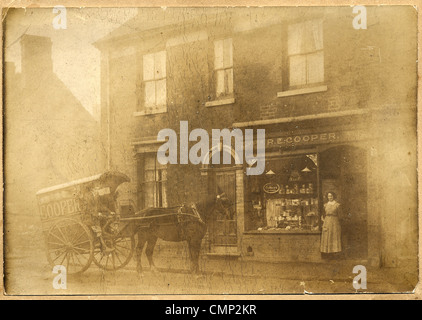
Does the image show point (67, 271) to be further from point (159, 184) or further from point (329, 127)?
point (329, 127)

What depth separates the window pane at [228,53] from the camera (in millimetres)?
5527

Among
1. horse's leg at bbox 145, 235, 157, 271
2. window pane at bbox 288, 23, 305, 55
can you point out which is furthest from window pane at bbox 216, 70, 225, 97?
horse's leg at bbox 145, 235, 157, 271

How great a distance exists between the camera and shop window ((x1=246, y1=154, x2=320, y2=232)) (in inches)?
215

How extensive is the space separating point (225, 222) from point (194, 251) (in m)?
0.47

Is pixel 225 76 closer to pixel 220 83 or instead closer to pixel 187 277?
pixel 220 83

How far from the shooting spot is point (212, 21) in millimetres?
5480

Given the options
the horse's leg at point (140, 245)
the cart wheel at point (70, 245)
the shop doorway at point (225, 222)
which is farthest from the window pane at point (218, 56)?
the cart wheel at point (70, 245)

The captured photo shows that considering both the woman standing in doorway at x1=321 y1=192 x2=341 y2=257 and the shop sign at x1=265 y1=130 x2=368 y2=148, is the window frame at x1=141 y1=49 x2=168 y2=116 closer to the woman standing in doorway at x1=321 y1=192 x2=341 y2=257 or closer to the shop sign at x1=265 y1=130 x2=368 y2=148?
the shop sign at x1=265 y1=130 x2=368 y2=148

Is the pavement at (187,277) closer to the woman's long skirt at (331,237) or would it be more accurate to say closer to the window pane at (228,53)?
the woman's long skirt at (331,237)

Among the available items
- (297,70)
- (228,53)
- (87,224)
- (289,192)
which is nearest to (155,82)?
(228,53)

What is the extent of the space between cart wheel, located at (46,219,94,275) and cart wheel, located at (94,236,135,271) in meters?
0.12

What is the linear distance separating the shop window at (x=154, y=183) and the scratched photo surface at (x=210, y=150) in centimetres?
2

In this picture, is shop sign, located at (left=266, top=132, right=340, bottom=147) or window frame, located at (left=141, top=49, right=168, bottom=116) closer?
shop sign, located at (left=266, top=132, right=340, bottom=147)

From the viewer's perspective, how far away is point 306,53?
543 cm
